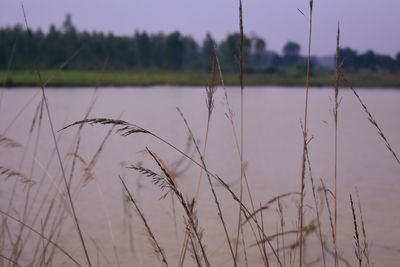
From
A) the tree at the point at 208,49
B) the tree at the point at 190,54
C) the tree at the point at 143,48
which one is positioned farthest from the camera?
the tree at the point at 190,54

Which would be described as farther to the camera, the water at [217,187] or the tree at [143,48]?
the tree at [143,48]

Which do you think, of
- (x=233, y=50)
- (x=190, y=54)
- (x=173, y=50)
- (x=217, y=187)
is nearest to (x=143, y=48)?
(x=173, y=50)

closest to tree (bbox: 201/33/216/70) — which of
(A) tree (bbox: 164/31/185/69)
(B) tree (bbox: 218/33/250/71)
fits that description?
(B) tree (bbox: 218/33/250/71)

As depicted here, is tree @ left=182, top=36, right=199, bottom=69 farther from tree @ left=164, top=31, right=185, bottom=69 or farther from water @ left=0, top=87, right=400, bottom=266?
water @ left=0, top=87, right=400, bottom=266

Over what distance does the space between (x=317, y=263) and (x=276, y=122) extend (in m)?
5.08

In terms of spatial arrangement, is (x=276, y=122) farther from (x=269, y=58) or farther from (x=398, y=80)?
(x=269, y=58)

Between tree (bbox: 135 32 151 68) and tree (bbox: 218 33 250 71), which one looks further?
tree (bbox: 135 32 151 68)

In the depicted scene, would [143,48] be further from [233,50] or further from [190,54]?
[233,50]

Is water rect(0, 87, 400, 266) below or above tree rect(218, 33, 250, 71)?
below

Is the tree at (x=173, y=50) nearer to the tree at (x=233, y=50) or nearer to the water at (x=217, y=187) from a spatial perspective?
the tree at (x=233, y=50)

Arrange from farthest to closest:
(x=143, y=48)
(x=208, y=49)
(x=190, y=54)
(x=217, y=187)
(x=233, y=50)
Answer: (x=190, y=54) < (x=208, y=49) < (x=143, y=48) < (x=217, y=187) < (x=233, y=50)

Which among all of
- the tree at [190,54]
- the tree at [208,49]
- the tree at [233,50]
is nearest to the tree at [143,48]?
the tree at [190,54]

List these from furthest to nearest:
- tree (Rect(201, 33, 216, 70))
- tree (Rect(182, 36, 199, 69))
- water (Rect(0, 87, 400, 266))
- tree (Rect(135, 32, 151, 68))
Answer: tree (Rect(182, 36, 199, 69))
tree (Rect(135, 32, 151, 68))
water (Rect(0, 87, 400, 266))
tree (Rect(201, 33, 216, 70))

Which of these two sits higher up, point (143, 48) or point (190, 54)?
point (143, 48)
